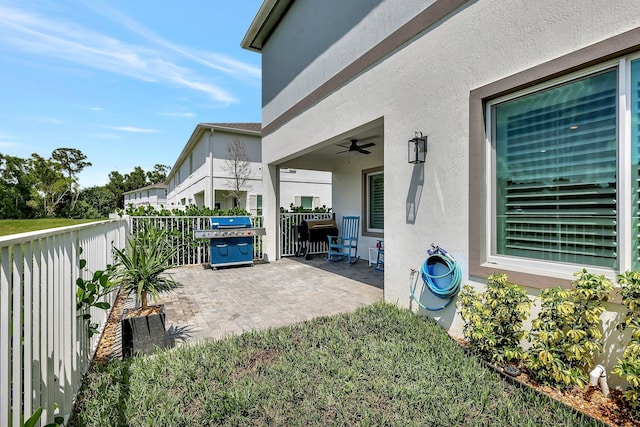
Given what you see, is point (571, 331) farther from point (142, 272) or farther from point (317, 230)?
point (317, 230)

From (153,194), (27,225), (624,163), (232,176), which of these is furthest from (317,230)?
(153,194)

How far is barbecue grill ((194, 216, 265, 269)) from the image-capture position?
25.5ft

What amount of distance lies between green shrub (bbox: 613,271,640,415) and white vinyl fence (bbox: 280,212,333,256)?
27.7ft

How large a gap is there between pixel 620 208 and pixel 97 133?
92.8ft

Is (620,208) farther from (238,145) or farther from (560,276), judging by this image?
(238,145)

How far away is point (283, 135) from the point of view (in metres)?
8.05

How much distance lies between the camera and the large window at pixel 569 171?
7.75 ft

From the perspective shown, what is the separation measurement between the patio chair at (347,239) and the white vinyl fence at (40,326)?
6902 millimetres

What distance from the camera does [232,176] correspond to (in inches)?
696

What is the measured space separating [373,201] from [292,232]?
303 cm

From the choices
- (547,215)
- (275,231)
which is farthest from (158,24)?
(547,215)

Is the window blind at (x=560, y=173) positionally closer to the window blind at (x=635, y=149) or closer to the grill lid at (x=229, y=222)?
the window blind at (x=635, y=149)

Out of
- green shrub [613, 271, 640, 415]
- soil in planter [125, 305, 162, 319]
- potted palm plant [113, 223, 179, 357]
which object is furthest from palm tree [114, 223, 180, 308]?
green shrub [613, 271, 640, 415]

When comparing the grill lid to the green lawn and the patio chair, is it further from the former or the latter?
the green lawn
